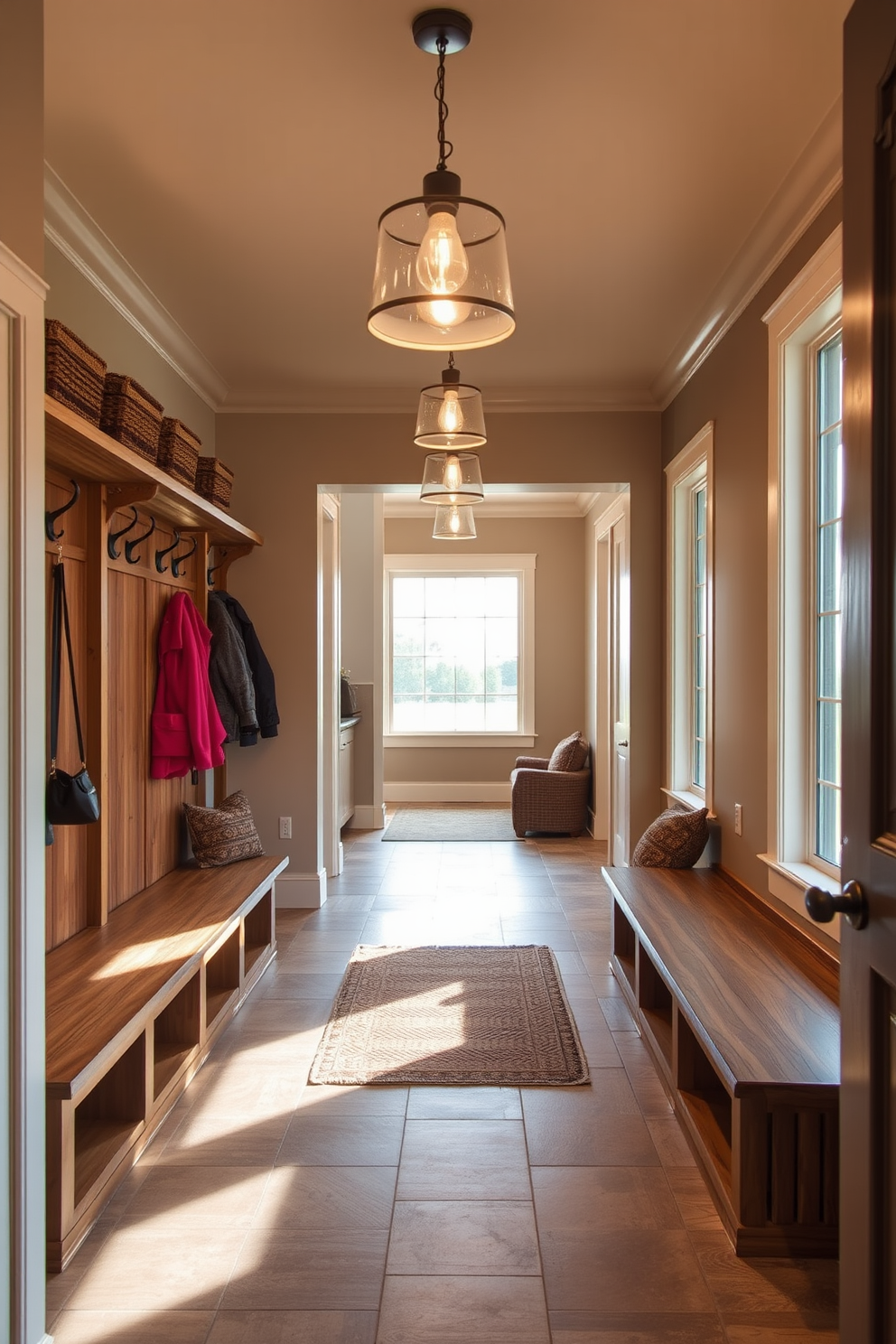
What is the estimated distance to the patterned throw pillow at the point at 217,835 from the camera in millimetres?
4109

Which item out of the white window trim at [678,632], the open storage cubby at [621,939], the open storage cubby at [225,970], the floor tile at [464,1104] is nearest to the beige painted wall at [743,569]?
the open storage cubby at [621,939]

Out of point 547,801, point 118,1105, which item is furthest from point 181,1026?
point 547,801

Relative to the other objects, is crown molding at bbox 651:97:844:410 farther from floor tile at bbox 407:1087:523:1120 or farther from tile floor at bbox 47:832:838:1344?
floor tile at bbox 407:1087:523:1120

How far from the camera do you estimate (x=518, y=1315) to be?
187 centimetres

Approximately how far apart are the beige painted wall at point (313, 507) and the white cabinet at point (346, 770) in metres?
1.49

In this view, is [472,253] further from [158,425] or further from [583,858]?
[583,858]

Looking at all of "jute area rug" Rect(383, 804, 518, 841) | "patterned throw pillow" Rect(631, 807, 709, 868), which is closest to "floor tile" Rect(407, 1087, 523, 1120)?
"patterned throw pillow" Rect(631, 807, 709, 868)

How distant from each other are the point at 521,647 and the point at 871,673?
26.1ft

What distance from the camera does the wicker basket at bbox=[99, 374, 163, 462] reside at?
2.96 m

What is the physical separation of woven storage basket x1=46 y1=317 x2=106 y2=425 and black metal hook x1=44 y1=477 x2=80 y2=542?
234 mm

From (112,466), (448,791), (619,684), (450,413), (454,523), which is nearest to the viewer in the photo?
(112,466)

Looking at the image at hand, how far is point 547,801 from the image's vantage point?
7352 mm

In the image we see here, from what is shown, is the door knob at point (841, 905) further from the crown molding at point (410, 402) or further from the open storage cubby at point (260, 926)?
the crown molding at point (410, 402)

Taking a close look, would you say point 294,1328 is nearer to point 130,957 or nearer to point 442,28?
point 130,957
